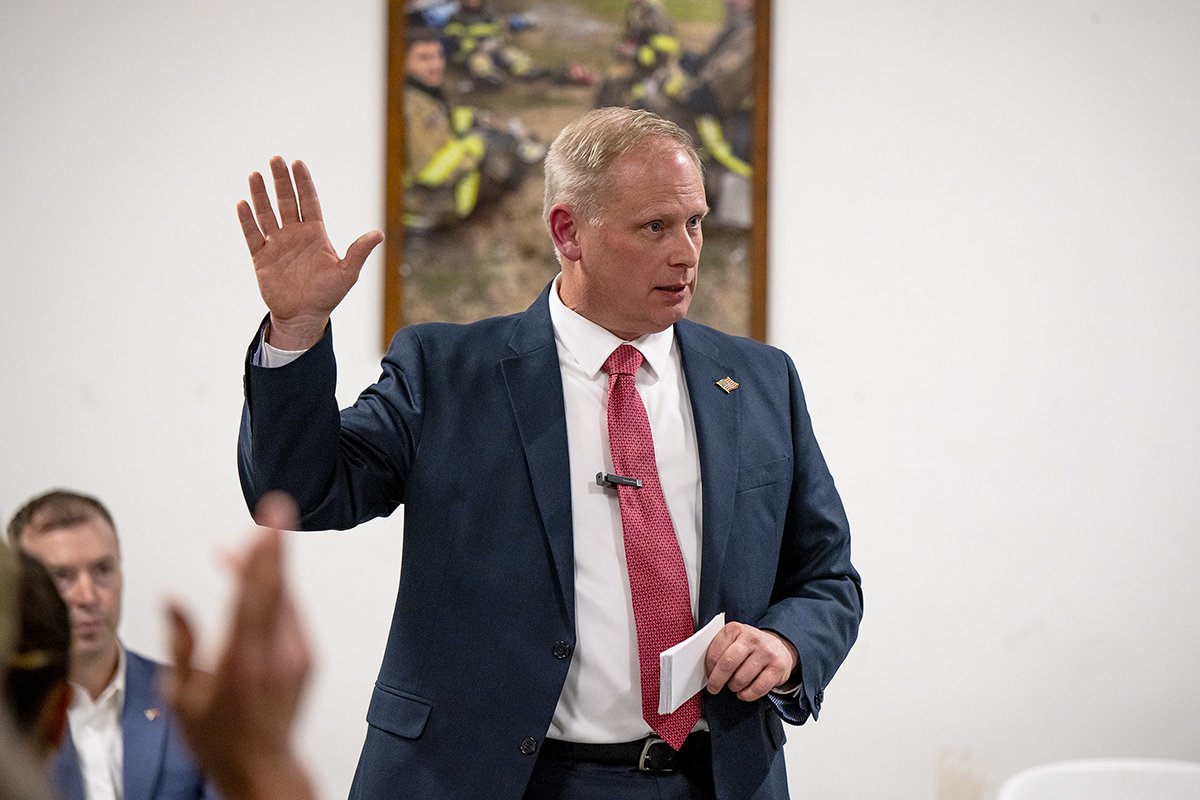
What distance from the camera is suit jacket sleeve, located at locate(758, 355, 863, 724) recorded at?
6.56 ft

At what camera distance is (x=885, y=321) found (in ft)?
11.6

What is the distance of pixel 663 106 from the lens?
3.45 m

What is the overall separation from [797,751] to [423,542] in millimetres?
1833

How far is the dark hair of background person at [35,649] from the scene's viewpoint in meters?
0.56

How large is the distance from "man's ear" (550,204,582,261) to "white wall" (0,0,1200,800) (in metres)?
1.30

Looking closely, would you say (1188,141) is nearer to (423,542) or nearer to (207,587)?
(423,542)

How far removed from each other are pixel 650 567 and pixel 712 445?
236mm

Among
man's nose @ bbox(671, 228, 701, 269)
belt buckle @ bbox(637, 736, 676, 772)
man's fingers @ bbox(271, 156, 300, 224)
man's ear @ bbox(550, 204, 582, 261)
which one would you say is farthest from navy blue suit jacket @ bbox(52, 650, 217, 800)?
man's nose @ bbox(671, 228, 701, 269)

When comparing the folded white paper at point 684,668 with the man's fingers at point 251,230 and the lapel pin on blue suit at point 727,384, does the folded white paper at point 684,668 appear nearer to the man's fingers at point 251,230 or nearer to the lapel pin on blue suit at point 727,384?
the lapel pin on blue suit at point 727,384

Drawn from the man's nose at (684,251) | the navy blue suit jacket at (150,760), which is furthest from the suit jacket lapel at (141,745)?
the man's nose at (684,251)

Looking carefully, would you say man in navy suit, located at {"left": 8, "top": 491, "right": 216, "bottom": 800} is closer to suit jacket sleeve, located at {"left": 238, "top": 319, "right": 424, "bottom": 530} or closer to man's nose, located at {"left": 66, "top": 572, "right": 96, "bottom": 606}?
man's nose, located at {"left": 66, "top": 572, "right": 96, "bottom": 606}

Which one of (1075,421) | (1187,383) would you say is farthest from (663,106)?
(1187,383)

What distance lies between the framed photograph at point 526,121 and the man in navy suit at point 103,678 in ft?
3.41

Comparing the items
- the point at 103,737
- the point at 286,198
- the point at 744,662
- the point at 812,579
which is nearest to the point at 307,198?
the point at 286,198
